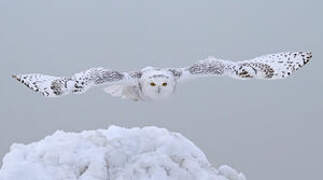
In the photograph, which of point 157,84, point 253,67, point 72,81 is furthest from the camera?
point 253,67

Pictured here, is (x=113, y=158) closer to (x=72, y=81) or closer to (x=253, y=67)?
(x=72, y=81)

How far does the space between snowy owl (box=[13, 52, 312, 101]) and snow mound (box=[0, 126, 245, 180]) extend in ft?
2.86

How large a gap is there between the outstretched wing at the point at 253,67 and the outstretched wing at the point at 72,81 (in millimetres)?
1137

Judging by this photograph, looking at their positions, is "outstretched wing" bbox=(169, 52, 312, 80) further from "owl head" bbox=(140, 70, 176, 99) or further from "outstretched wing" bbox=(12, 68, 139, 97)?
"outstretched wing" bbox=(12, 68, 139, 97)

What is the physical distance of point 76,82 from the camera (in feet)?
25.6

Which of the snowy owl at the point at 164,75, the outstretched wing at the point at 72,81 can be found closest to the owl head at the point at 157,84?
the snowy owl at the point at 164,75

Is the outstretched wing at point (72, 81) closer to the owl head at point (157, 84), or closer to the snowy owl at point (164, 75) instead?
the snowy owl at point (164, 75)

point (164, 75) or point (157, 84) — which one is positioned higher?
point (164, 75)

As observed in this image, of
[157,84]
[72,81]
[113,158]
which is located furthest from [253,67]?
[72,81]

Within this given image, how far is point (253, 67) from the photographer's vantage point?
859 centimetres

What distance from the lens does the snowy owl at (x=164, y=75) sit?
7.91 meters

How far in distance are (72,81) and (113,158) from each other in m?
1.45

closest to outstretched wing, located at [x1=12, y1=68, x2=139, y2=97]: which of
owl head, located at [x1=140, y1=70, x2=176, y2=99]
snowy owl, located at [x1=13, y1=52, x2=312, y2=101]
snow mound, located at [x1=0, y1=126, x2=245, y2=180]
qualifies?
snowy owl, located at [x1=13, y1=52, x2=312, y2=101]

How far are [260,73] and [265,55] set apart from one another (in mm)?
1034
